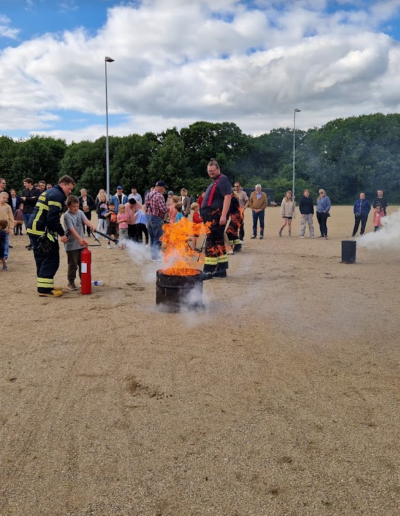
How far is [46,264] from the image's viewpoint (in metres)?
8.35

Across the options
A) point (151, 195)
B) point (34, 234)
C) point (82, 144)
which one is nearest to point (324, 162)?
point (82, 144)

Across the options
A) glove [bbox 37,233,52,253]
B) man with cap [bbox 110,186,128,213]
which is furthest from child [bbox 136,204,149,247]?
glove [bbox 37,233,52,253]

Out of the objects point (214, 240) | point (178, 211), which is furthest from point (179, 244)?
point (178, 211)

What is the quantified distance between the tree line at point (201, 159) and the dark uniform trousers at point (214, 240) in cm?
4244

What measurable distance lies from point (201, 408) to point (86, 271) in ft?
16.3

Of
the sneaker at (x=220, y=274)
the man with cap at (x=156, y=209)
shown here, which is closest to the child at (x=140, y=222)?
the man with cap at (x=156, y=209)

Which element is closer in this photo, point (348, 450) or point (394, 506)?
point (394, 506)

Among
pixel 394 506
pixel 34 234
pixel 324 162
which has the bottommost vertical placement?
pixel 394 506

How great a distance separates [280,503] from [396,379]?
94.4 inches

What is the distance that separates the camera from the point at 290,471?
128 inches

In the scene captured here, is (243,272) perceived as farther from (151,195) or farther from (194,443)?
(194,443)

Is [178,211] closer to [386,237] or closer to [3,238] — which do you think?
[3,238]

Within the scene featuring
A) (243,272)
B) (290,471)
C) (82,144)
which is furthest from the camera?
(82,144)

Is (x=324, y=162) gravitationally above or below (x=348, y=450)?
above
